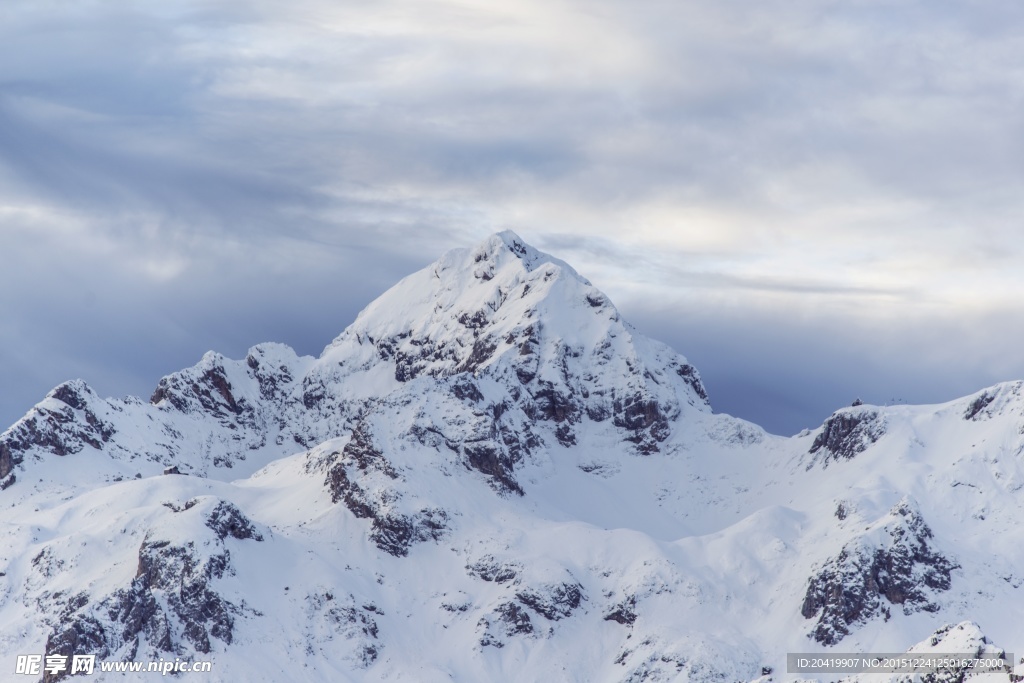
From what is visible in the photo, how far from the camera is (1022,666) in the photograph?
17425cm

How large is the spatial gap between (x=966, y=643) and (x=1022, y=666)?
45.3 feet

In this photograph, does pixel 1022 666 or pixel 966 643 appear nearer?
pixel 1022 666

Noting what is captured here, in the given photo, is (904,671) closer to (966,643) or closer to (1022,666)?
(966,643)

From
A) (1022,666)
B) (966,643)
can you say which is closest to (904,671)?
(966,643)

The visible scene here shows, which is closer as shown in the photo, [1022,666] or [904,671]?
[1022,666]

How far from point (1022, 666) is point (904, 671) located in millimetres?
21132

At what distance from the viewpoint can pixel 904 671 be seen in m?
193

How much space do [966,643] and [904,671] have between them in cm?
901

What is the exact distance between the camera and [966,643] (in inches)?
7397
